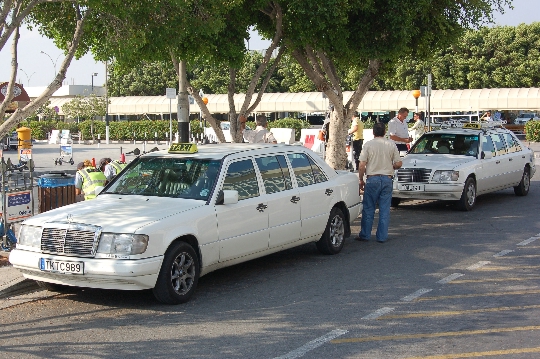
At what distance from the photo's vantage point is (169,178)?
9.38 meters

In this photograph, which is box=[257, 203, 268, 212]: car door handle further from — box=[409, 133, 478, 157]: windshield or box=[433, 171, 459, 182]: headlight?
box=[409, 133, 478, 157]: windshield

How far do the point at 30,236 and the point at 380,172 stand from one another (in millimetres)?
5874

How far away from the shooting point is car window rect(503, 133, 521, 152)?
1749cm

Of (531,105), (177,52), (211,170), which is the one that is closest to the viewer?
(211,170)

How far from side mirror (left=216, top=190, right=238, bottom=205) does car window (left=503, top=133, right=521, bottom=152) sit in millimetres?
10386

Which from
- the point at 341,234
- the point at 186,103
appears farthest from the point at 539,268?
the point at 186,103

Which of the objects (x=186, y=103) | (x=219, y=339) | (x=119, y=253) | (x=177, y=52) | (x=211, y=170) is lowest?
(x=219, y=339)

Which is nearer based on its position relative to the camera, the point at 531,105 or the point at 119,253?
the point at 119,253

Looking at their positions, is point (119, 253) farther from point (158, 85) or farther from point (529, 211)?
point (158, 85)

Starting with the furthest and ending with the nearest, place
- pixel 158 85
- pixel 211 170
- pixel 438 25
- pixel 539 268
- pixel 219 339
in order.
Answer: pixel 158 85 < pixel 438 25 < pixel 539 268 < pixel 211 170 < pixel 219 339

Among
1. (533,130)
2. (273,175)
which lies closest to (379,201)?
(273,175)

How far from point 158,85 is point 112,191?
→ 199 ft

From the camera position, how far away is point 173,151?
9.75 m

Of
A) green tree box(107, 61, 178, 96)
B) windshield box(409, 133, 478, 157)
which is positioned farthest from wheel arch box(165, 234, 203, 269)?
green tree box(107, 61, 178, 96)
